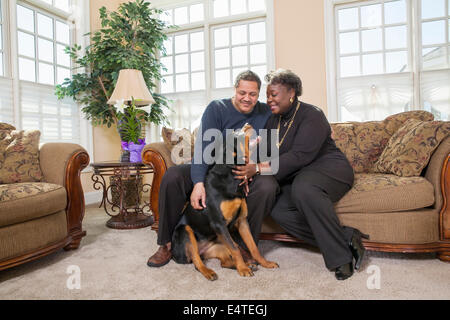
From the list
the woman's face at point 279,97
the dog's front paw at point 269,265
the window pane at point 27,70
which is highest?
the window pane at point 27,70

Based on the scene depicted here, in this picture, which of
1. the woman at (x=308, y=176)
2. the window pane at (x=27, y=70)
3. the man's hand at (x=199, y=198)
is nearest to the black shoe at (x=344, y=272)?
the woman at (x=308, y=176)

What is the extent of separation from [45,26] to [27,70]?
62 centimetres

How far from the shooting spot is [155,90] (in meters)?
4.81

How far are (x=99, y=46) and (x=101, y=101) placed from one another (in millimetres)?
658

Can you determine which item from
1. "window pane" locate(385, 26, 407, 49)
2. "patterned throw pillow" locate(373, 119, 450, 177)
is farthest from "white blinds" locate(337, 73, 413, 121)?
"patterned throw pillow" locate(373, 119, 450, 177)

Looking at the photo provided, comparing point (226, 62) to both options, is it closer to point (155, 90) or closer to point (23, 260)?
point (155, 90)

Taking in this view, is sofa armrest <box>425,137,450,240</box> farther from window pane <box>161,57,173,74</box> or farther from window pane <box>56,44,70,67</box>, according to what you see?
window pane <box>56,44,70,67</box>

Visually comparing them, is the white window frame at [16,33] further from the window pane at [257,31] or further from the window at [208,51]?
the window pane at [257,31]

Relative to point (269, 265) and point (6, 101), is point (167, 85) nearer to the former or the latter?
point (6, 101)

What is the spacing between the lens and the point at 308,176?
5.95 ft

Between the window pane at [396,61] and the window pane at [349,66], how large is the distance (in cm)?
35

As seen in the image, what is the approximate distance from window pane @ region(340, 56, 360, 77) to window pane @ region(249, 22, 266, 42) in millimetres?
1113

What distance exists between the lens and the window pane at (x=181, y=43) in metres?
4.70
